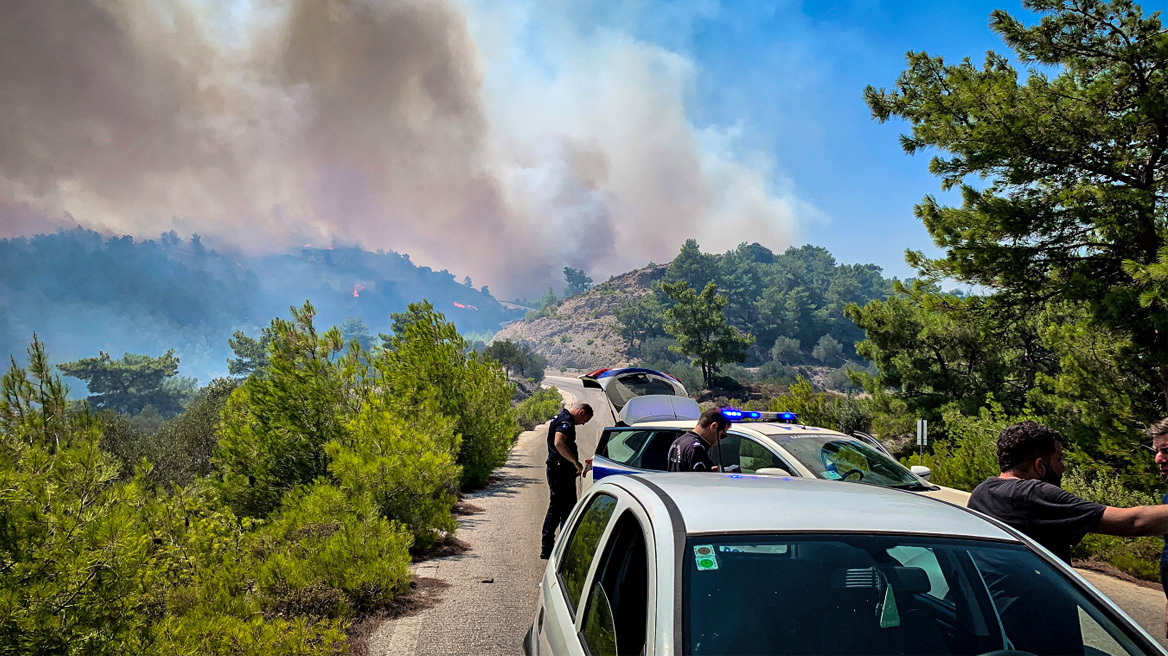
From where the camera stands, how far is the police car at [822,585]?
1.87 meters

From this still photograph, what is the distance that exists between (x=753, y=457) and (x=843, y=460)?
2.92 feet

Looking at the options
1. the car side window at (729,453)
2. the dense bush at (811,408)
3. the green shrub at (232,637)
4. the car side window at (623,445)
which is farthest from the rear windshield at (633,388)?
the green shrub at (232,637)

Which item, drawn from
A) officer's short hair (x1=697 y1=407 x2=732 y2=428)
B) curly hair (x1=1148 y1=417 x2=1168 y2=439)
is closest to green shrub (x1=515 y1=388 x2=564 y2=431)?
officer's short hair (x1=697 y1=407 x2=732 y2=428)

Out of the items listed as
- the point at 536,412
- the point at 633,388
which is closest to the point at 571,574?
the point at 633,388

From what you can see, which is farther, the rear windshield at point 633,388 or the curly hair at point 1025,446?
the rear windshield at point 633,388

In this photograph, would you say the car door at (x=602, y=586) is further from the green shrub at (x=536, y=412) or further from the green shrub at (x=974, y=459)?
the green shrub at (x=536, y=412)

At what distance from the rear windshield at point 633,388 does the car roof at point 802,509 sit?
10.0 metres

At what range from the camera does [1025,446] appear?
3.14 meters

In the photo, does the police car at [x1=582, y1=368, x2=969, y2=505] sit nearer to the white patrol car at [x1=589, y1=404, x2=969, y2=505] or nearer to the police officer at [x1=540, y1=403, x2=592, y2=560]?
the white patrol car at [x1=589, y1=404, x2=969, y2=505]

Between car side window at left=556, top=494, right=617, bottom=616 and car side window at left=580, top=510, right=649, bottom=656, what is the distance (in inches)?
7.1

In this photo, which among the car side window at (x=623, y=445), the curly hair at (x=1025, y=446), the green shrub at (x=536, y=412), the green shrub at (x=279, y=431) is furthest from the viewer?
the green shrub at (x=536, y=412)

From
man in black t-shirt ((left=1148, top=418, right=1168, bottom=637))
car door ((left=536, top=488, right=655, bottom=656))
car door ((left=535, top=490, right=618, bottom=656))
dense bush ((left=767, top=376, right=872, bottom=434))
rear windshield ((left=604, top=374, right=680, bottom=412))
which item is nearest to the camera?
car door ((left=536, top=488, right=655, bottom=656))

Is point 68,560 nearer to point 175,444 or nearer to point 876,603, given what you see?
point 876,603

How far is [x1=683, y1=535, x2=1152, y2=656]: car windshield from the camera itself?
188 centimetres
